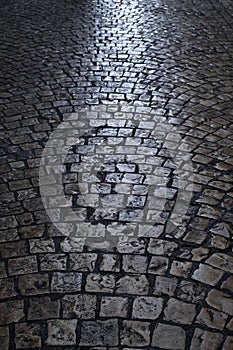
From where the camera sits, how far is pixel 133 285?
2799 mm

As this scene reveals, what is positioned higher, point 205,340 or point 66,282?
point 205,340

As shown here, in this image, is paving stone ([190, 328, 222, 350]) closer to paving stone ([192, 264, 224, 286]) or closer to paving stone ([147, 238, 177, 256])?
paving stone ([192, 264, 224, 286])

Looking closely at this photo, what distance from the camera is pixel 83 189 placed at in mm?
3594

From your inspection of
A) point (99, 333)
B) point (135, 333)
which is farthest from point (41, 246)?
point (135, 333)

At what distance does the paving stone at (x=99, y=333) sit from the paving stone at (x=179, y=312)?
27 centimetres

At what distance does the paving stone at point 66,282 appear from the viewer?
109 inches

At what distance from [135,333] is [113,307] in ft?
0.68

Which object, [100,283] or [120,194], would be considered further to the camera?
[120,194]

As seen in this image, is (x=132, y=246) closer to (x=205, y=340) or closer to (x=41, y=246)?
(x=41, y=246)

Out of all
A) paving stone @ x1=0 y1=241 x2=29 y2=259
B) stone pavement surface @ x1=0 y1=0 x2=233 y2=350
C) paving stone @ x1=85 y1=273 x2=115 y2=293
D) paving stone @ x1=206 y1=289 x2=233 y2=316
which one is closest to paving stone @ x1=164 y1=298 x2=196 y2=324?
stone pavement surface @ x1=0 y1=0 x2=233 y2=350

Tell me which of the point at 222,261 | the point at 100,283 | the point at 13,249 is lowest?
the point at 13,249

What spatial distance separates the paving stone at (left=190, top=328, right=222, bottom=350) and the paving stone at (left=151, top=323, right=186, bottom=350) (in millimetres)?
56

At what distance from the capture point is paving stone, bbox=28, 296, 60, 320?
261cm

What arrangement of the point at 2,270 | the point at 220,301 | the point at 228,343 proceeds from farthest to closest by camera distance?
1. the point at 2,270
2. the point at 220,301
3. the point at 228,343
